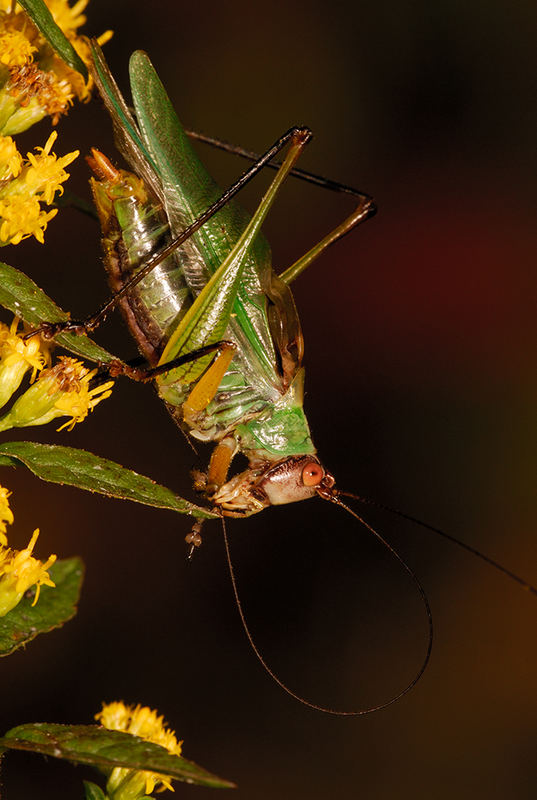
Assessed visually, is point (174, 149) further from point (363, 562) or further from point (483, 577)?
point (483, 577)

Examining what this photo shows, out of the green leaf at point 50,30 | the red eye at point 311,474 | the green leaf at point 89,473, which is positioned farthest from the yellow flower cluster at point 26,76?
the red eye at point 311,474

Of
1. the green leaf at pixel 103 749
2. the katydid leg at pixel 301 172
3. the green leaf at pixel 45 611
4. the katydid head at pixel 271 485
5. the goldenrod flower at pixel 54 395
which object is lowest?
the green leaf at pixel 103 749

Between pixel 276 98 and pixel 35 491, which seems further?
pixel 276 98

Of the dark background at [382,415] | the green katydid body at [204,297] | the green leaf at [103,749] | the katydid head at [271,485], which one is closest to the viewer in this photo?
the green leaf at [103,749]

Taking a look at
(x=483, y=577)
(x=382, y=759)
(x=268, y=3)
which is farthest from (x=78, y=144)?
(x=382, y=759)

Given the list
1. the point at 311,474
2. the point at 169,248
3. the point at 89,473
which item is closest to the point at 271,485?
the point at 311,474

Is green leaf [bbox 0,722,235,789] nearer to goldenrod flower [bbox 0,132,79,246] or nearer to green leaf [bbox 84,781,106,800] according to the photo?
green leaf [bbox 84,781,106,800]

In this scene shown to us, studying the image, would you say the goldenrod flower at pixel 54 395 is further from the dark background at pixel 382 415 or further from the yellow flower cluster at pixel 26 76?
the dark background at pixel 382 415
